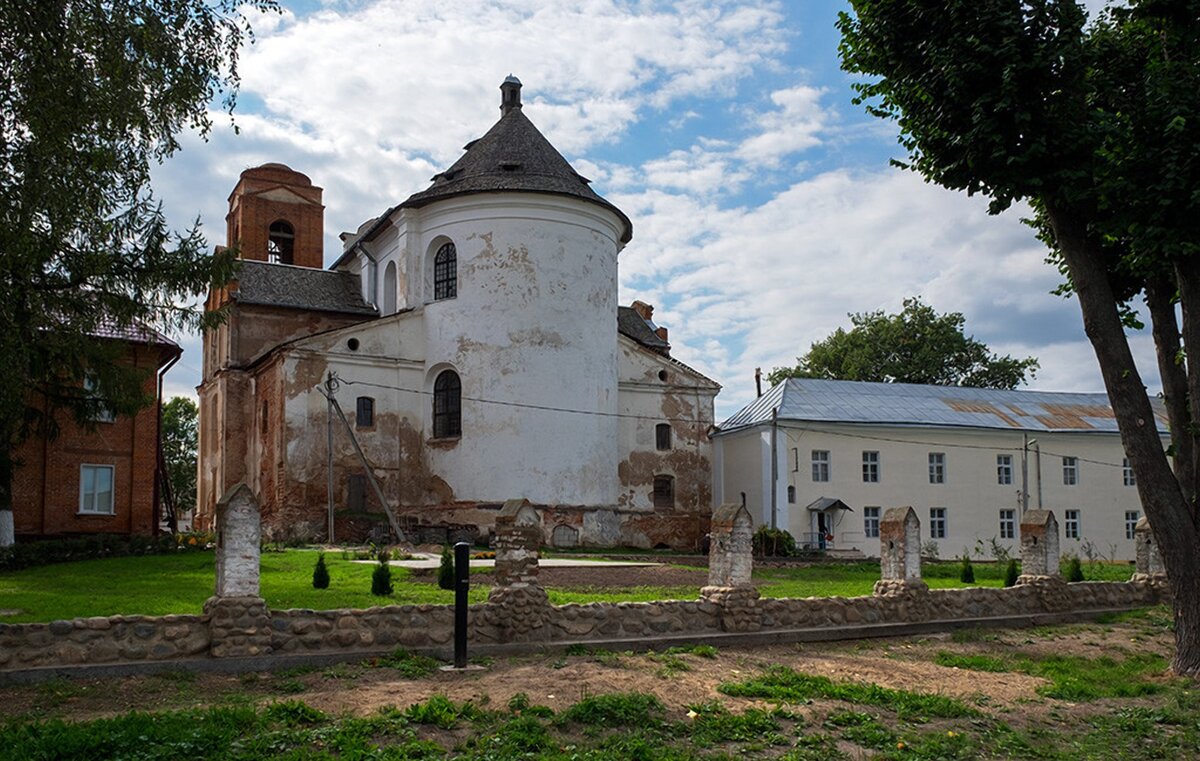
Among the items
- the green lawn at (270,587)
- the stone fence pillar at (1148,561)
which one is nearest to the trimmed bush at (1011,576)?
the green lawn at (270,587)

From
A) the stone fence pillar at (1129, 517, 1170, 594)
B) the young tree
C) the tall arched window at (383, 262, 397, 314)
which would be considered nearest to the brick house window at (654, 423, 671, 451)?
the tall arched window at (383, 262, 397, 314)

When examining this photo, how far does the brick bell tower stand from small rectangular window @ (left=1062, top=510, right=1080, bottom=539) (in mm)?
33736

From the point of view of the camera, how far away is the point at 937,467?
134 ft

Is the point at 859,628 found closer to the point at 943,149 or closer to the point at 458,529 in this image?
the point at 943,149

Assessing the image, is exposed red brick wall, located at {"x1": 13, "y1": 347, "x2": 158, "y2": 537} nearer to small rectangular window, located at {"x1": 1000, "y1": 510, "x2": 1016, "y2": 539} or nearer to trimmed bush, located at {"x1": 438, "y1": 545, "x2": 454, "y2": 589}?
trimmed bush, located at {"x1": 438, "y1": 545, "x2": 454, "y2": 589}

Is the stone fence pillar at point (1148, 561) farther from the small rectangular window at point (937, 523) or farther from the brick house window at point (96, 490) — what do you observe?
the brick house window at point (96, 490)

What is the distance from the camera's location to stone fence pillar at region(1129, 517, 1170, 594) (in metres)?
20.3

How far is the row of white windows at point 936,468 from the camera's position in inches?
1527

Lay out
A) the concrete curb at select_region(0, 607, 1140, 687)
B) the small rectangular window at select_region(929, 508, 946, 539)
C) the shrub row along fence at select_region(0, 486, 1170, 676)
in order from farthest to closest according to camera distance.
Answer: the small rectangular window at select_region(929, 508, 946, 539) < the shrub row along fence at select_region(0, 486, 1170, 676) < the concrete curb at select_region(0, 607, 1140, 687)

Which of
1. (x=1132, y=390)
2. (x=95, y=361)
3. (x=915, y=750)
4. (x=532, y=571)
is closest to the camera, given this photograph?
(x=915, y=750)

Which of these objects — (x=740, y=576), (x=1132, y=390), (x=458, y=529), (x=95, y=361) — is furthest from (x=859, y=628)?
(x=458, y=529)

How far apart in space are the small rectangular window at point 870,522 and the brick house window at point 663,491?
7240mm

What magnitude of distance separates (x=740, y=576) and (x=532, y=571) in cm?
319

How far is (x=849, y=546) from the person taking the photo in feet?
126
